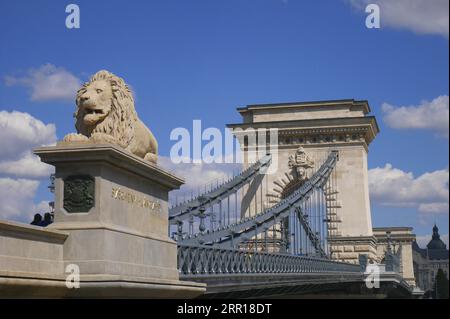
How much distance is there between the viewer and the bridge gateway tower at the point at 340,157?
51969mm

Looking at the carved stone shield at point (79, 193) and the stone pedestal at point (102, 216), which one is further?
the carved stone shield at point (79, 193)

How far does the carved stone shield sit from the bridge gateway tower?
41.0 meters

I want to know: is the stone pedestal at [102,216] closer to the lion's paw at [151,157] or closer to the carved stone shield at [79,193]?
the carved stone shield at [79,193]

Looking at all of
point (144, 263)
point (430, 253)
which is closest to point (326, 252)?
point (144, 263)

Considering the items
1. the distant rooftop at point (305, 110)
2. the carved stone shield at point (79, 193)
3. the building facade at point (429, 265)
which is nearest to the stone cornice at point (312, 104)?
the distant rooftop at point (305, 110)

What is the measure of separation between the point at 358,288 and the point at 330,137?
914 centimetres

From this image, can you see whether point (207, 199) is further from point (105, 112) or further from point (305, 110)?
point (305, 110)

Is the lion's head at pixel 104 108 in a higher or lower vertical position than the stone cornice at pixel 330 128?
lower

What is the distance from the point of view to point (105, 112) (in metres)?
11.7

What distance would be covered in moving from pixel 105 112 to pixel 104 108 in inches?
2.1

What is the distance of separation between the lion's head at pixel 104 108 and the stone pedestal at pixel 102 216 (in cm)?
51

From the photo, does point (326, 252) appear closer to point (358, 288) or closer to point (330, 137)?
point (358, 288)

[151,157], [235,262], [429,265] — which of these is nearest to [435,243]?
[429,265]

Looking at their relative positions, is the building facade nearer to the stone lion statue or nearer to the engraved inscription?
the engraved inscription
